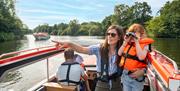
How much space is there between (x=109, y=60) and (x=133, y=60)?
28 cm

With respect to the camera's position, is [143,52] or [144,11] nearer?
[143,52]

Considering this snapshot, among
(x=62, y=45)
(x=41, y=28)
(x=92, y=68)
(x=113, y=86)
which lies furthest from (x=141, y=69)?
(x=41, y=28)

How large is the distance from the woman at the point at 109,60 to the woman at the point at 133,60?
95 millimetres

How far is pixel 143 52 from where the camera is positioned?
3266 millimetres

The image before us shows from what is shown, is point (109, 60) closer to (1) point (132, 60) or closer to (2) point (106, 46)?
(2) point (106, 46)

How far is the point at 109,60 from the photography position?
10.6ft

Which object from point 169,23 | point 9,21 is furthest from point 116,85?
point 169,23

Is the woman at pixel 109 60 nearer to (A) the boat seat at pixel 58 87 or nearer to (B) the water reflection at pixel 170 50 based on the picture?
(A) the boat seat at pixel 58 87

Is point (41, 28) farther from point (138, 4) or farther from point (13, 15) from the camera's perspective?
point (13, 15)

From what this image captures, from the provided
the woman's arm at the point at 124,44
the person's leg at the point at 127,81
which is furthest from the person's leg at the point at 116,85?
the woman's arm at the point at 124,44

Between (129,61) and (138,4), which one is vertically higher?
(138,4)

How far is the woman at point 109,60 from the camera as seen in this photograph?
3183 millimetres

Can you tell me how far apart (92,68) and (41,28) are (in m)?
130

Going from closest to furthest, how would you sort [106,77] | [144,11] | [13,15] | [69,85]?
[106,77], [69,85], [13,15], [144,11]
